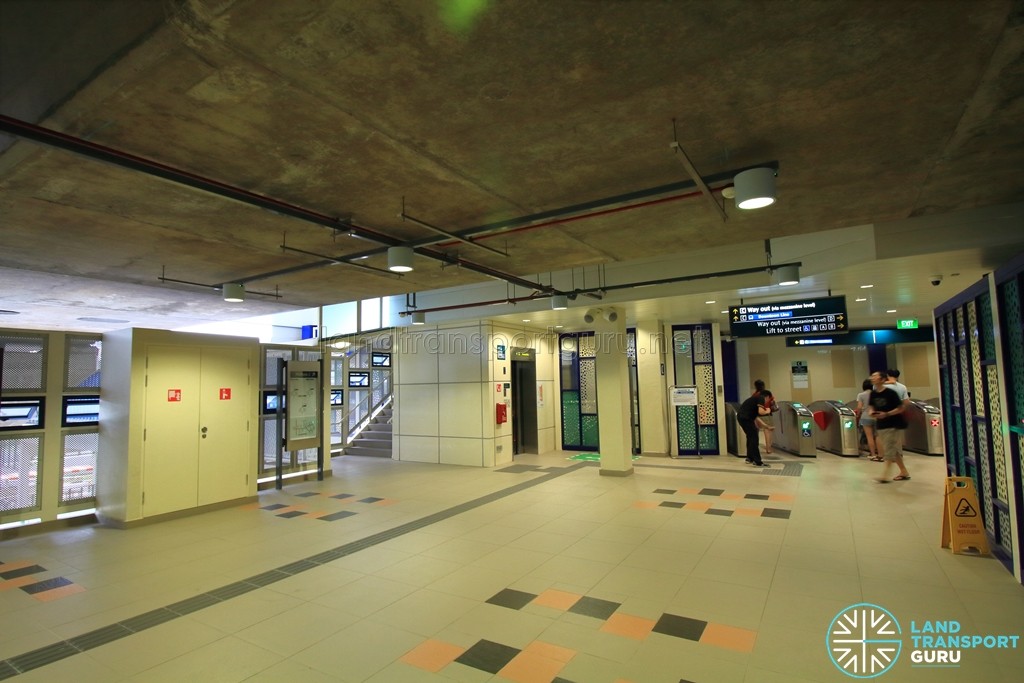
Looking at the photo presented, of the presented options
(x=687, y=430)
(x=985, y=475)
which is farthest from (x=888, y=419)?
(x=687, y=430)

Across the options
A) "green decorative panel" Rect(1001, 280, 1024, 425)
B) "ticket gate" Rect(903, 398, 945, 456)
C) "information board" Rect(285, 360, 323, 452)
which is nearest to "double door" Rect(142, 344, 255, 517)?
"information board" Rect(285, 360, 323, 452)

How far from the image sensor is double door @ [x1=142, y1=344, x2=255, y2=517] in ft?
21.1

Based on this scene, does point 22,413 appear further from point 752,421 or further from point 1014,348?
point 752,421

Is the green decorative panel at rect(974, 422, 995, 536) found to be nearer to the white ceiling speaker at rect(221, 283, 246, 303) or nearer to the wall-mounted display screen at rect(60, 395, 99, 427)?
the white ceiling speaker at rect(221, 283, 246, 303)

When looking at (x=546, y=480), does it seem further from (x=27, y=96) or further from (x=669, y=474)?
(x=27, y=96)

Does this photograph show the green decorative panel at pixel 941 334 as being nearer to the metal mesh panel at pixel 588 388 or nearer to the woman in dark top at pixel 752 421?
the woman in dark top at pixel 752 421

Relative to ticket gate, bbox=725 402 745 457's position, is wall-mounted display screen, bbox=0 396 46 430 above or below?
above

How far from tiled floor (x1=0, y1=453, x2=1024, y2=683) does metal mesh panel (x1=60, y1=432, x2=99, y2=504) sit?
0.43 metres

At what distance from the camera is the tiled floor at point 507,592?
115 inches

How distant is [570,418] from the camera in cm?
1243

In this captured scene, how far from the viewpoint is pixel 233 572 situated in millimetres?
4508

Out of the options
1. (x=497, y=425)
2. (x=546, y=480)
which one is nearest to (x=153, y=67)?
(x=546, y=480)

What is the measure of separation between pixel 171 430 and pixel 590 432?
8430mm

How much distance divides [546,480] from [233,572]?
5.06 meters
